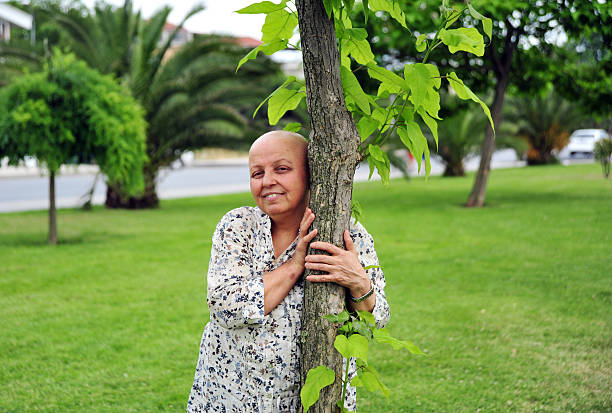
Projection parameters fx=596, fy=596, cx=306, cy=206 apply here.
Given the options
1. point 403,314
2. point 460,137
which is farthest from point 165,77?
point 460,137

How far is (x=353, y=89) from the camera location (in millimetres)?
1762

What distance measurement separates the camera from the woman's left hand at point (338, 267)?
1.70m

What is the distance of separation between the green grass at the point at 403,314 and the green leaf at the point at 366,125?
2177 mm

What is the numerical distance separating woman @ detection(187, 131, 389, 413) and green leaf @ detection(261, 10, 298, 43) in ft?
1.03

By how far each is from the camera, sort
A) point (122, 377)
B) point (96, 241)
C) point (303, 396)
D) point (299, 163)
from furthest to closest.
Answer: point (96, 241) < point (122, 377) < point (299, 163) < point (303, 396)

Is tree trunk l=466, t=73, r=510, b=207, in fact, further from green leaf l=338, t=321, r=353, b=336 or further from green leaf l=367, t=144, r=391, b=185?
green leaf l=338, t=321, r=353, b=336

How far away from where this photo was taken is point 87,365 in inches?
164

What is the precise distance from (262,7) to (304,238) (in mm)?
653

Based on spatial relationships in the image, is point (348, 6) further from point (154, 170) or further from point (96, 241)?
point (154, 170)

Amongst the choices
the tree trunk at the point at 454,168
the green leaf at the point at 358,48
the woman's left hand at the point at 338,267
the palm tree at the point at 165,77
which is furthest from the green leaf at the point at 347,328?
the tree trunk at the point at 454,168

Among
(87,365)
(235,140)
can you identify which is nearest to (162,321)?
(87,365)

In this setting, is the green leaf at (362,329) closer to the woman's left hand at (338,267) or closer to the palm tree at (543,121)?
the woman's left hand at (338,267)

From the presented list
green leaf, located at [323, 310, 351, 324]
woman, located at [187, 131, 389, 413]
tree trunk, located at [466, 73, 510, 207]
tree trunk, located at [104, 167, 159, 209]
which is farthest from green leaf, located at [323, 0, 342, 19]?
tree trunk, located at [104, 167, 159, 209]

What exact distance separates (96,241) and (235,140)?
206 inches
